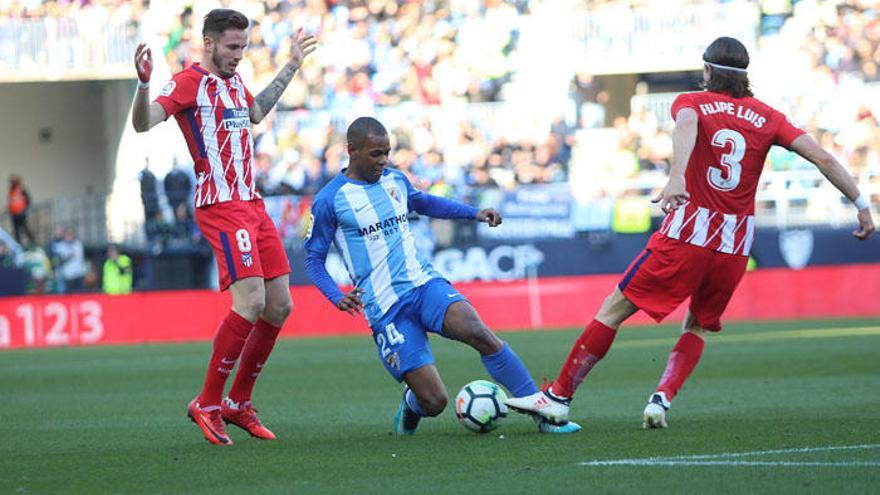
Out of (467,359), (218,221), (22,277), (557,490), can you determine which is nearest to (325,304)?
(22,277)

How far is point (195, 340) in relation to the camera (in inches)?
896

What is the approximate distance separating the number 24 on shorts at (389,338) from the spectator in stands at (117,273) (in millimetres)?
16750

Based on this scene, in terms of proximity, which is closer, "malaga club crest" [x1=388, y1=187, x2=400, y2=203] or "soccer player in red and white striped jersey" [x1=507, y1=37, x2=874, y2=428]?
"soccer player in red and white striped jersey" [x1=507, y1=37, x2=874, y2=428]

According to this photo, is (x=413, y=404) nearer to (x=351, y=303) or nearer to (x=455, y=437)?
(x=455, y=437)

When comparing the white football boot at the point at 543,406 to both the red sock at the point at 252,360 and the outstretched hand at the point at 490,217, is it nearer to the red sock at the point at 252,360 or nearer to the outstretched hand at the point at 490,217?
the outstretched hand at the point at 490,217

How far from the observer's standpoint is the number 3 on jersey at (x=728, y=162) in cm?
790

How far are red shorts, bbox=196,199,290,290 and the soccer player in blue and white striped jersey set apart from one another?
27 centimetres

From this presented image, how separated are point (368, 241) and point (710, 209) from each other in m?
1.83

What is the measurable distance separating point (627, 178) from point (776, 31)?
169 inches

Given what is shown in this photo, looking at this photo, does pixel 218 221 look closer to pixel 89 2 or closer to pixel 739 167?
pixel 739 167

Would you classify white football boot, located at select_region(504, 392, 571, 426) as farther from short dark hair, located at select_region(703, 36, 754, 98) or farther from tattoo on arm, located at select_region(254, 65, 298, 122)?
tattoo on arm, located at select_region(254, 65, 298, 122)

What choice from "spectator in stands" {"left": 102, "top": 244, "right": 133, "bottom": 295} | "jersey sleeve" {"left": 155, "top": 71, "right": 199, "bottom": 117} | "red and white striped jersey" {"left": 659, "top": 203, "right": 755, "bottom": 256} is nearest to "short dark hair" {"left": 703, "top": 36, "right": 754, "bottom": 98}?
"red and white striped jersey" {"left": 659, "top": 203, "right": 755, "bottom": 256}

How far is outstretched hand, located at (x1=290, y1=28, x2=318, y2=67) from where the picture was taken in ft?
29.3

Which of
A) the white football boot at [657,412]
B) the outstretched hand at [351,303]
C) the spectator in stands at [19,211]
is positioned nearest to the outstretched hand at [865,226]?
the white football boot at [657,412]
